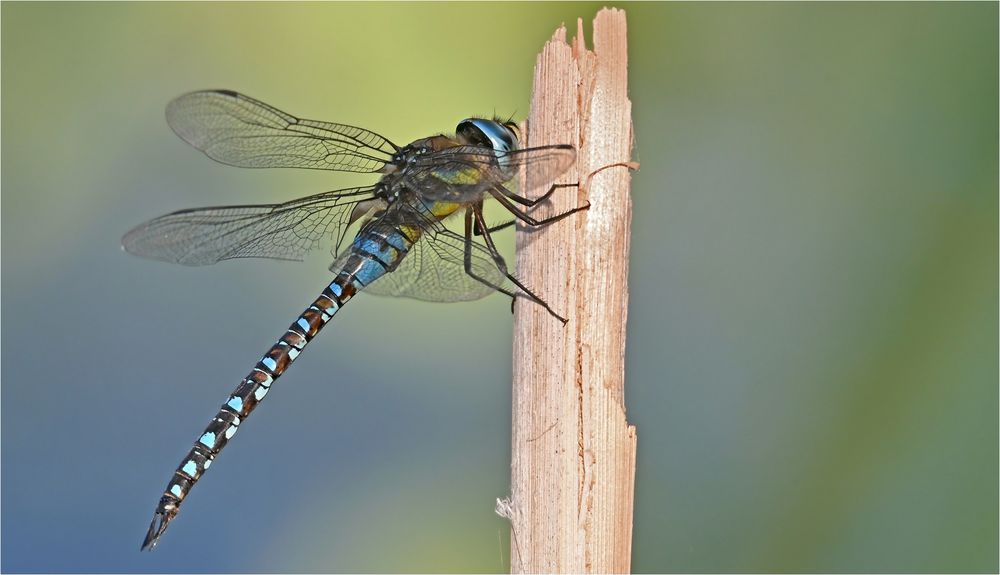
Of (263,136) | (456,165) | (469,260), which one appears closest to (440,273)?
(469,260)

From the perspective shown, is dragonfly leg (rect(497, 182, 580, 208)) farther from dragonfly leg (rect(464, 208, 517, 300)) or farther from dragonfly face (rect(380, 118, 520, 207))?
dragonfly leg (rect(464, 208, 517, 300))

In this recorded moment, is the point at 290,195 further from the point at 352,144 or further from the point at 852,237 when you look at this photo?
the point at 852,237

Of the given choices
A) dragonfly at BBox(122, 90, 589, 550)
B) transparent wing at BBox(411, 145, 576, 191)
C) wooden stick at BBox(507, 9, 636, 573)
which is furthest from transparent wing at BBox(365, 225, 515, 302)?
wooden stick at BBox(507, 9, 636, 573)

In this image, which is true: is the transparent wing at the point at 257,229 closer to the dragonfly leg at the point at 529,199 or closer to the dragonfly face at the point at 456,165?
the dragonfly face at the point at 456,165

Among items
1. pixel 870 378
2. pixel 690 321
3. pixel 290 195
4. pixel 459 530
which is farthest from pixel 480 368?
pixel 870 378

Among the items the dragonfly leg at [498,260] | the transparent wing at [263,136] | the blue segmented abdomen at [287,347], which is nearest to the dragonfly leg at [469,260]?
the dragonfly leg at [498,260]

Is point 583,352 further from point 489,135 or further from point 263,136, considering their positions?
point 263,136
